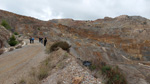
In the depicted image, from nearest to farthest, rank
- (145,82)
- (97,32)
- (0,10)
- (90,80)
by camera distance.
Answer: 1. (90,80)
2. (145,82)
3. (0,10)
4. (97,32)

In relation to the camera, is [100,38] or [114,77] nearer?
[114,77]

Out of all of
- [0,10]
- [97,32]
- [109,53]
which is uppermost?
[0,10]

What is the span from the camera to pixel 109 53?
42.9m

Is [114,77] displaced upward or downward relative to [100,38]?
upward

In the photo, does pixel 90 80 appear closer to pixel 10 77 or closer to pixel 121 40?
pixel 10 77

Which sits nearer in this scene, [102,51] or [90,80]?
[90,80]

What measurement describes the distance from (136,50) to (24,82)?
5292 centimetres

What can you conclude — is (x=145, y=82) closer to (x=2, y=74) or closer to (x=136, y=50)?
(x=2, y=74)

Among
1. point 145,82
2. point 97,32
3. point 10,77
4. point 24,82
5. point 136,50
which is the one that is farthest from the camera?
point 97,32

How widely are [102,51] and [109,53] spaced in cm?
279

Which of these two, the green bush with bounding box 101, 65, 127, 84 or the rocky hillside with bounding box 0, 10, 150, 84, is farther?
the rocky hillside with bounding box 0, 10, 150, 84

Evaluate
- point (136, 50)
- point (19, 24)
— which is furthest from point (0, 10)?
point (136, 50)

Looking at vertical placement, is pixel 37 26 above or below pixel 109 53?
above

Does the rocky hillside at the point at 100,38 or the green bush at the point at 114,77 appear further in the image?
the rocky hillside at the point at 100,38
